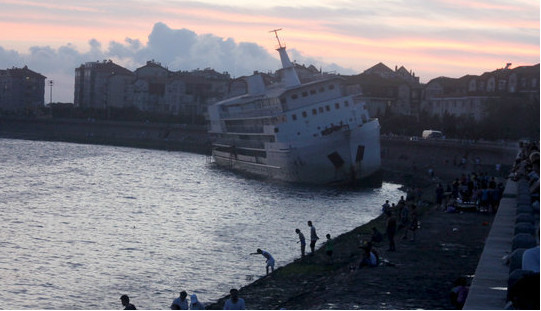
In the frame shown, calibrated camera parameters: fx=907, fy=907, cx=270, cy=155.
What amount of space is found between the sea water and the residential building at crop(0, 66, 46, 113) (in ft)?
364

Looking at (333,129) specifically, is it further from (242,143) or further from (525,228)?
(525,228)

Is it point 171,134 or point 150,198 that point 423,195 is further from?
point 171,134

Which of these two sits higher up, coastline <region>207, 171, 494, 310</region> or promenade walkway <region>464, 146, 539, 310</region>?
promenade walkway <region>464, 146, 539, 310</region>

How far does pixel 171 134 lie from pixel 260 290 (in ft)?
332

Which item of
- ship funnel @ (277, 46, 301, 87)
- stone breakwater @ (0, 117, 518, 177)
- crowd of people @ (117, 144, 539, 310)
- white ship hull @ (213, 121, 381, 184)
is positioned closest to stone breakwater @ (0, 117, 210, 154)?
stone breakwater @ (0, 117, 518, 177)

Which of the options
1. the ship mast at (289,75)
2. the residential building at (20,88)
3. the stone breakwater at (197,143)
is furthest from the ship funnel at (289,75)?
the residential building at (20,88)

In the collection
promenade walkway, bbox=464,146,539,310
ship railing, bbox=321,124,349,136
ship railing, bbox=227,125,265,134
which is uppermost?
ship railing, bbox=321,124,349,136

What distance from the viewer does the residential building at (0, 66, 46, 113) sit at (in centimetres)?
18362

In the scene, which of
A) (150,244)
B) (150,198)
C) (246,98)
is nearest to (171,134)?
(246,98)

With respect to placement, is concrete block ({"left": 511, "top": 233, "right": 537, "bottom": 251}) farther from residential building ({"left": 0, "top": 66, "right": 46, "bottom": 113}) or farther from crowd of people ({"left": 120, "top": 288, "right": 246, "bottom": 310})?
residential building ({"left": 0, "top": 66, "right": 46, "bottom": 113})

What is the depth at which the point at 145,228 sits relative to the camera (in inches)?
1500

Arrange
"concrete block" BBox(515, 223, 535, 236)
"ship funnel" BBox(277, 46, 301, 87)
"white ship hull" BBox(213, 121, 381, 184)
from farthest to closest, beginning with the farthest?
"ship funnel" BBox(277, 46, 301, 87) → "white ship hull" BBox(213, 121, 381, 184) → "concrete block" BBox(515, 223, 535, 236)

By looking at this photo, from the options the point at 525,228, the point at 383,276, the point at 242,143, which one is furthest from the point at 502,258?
the point at 242,143

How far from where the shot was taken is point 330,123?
199ft
